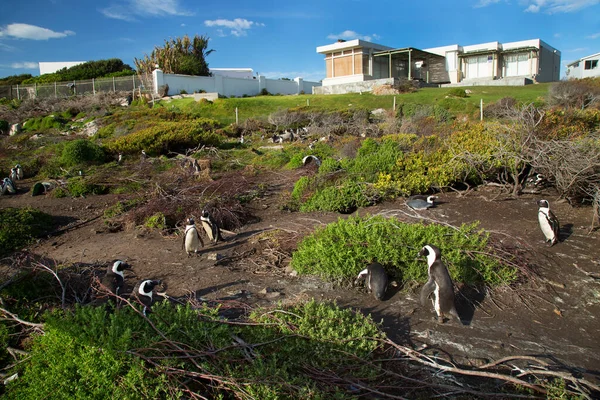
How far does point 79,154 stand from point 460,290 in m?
12.8

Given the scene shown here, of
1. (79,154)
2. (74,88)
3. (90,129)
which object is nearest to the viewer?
(79,154)

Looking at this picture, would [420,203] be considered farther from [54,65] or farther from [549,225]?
[54,65]

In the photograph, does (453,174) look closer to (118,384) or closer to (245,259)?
(245,259)

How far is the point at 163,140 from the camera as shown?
581 inches

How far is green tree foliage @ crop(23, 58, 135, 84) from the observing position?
40.4 meters

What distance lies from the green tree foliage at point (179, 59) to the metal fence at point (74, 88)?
5.71 ft

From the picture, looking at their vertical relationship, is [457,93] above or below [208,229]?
above

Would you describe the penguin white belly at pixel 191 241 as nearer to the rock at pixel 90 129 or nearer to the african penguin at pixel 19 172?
the african penguin at pixel 19 172

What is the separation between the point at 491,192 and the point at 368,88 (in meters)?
28.0

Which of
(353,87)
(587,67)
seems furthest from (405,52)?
(587,67)

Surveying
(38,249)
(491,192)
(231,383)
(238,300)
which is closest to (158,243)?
(38,249)

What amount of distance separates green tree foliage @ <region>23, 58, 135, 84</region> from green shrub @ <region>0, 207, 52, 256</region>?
1413 inches

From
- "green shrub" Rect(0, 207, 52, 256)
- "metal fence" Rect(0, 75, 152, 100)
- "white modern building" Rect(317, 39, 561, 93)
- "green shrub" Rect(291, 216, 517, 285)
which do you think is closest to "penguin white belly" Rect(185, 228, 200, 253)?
"green shrub" Rect(291, 216, 517, 285)

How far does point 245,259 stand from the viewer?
5.82 metres
